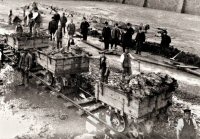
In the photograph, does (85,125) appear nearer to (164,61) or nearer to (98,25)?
(164,61)

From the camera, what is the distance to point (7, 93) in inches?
464

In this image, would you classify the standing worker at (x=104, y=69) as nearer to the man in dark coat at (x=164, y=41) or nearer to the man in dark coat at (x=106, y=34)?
the man in dark coat at (x=106, y=34)

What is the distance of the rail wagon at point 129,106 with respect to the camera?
25.6 feet

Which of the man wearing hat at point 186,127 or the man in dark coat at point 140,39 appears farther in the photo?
the man in dark coat at point 140,39

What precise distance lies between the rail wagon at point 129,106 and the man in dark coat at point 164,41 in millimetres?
9772

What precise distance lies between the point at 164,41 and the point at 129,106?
11.1 m

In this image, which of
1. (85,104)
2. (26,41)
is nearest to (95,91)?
(85,104)

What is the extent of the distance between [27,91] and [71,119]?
310cm

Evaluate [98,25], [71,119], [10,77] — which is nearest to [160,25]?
[98,25]

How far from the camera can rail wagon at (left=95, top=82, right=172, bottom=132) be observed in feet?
25.6

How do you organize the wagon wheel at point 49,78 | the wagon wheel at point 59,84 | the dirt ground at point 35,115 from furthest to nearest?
1. the wagon wheel at point 49,78
2. the wagon wheel at point 59,84
3. the dirt ground at point 35,115

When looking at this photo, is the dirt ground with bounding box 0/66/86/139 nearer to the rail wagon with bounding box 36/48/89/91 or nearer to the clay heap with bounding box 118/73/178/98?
the rail wagon with bounding box 36/48/89/91

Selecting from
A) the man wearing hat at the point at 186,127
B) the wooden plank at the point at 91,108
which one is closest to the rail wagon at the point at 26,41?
the wooden plank at the point at 91,108

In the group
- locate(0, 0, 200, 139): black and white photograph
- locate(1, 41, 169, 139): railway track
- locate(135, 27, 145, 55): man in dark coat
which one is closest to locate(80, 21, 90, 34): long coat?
locate(0, 0, 200, 139): black and white photograph
